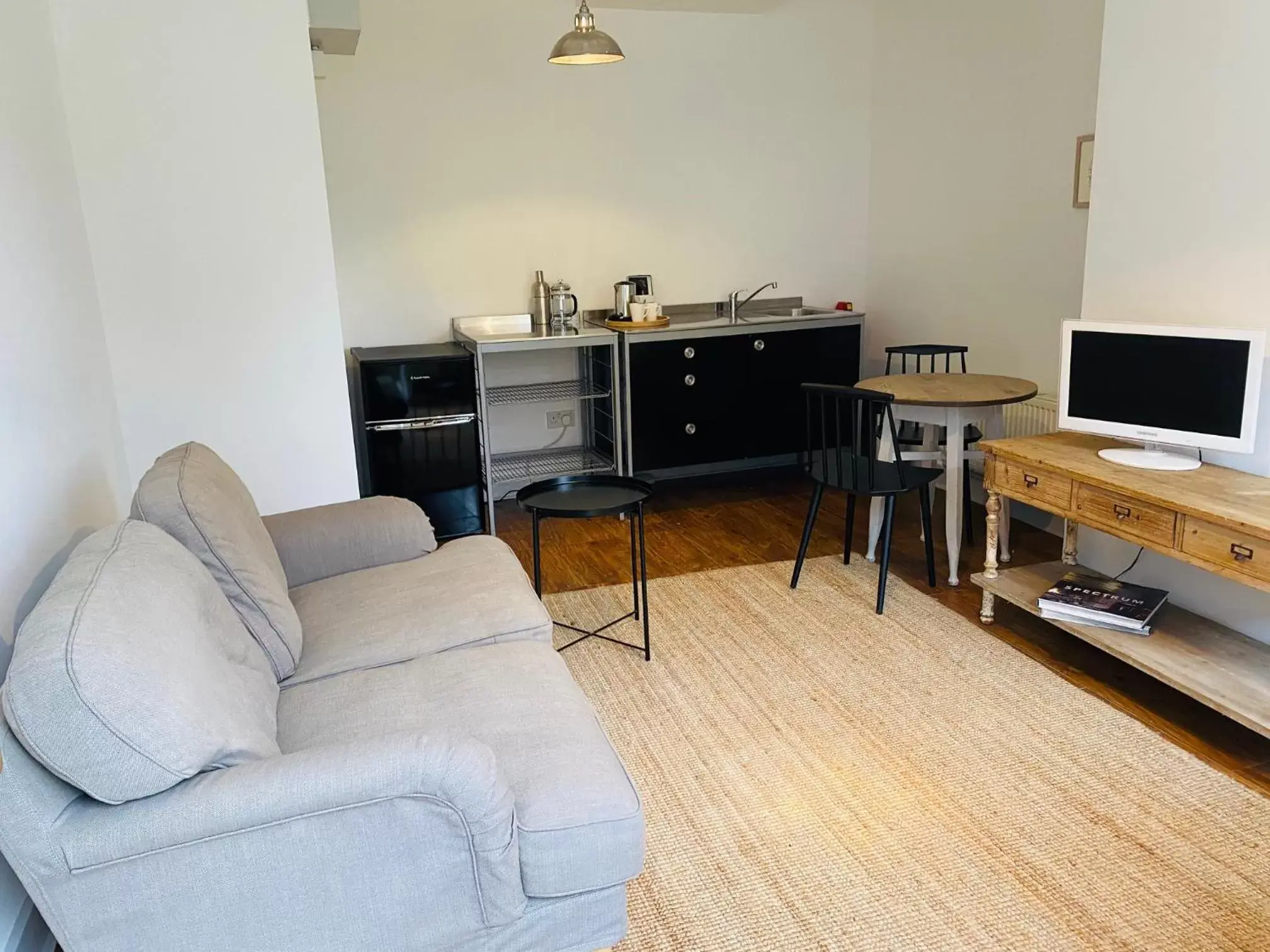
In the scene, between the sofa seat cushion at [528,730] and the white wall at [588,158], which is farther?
the white wall at [588,158]

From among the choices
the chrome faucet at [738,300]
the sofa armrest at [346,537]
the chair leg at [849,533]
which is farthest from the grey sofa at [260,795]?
the chrome faucet at [738,300]

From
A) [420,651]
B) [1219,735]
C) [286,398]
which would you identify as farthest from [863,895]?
[286,398]

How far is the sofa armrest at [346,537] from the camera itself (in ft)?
8.76

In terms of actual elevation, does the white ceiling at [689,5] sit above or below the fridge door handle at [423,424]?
above

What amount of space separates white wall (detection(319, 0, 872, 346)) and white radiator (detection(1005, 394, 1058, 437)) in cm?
157

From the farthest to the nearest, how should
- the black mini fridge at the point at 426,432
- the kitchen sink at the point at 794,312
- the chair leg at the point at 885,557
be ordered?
the kitchen sink at the point at 794,312, the black mini fridge at the point at 426,432, the chair leg at the point at 885,557

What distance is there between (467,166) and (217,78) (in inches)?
69.5

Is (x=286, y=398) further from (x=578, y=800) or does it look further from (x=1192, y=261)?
(x=1192, y=261)

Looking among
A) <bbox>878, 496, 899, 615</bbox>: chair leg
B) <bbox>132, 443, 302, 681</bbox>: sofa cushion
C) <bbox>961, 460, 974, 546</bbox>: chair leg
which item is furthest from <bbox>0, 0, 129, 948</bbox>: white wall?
<bbox>961, 460, 974, 546</bbox>: chair leg

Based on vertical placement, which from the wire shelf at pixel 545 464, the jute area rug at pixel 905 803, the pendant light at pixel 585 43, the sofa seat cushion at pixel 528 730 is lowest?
the jute area rug at pixel 905 803

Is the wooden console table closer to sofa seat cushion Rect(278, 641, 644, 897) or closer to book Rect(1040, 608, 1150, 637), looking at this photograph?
book Rect(1040, 608, 1150, 637)

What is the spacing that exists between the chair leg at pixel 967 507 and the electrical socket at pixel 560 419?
2.07 meters

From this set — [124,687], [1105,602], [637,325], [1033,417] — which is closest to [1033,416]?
[1033,417]

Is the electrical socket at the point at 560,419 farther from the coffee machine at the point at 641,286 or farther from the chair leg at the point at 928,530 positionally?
the chair leg at the point at 928,530
